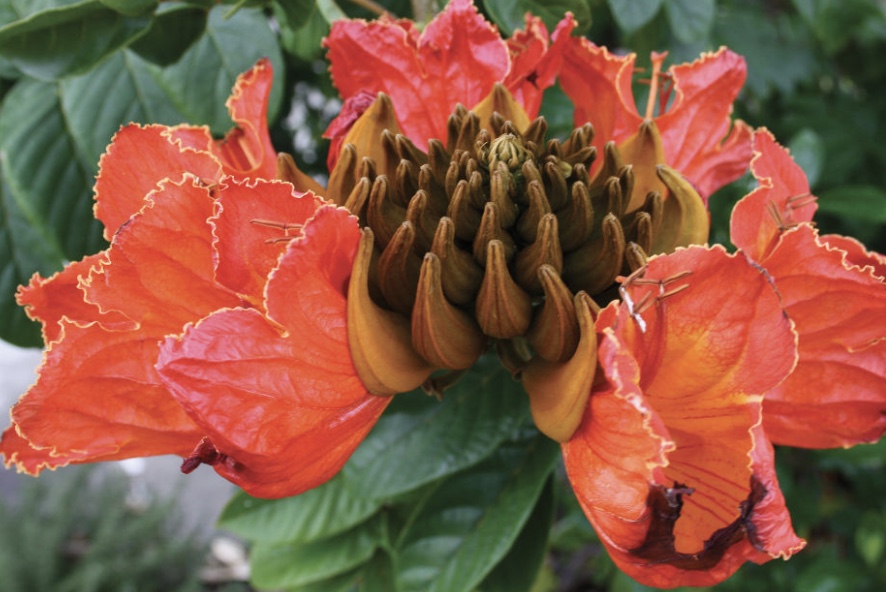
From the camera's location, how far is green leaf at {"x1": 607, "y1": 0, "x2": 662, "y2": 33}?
89 centimetres

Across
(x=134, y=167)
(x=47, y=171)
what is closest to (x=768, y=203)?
(x=134, y=167)

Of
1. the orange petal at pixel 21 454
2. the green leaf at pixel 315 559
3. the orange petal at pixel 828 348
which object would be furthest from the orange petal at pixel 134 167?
the green leaf at pixel 315 559

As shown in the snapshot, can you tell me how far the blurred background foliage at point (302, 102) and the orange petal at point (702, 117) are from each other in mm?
144

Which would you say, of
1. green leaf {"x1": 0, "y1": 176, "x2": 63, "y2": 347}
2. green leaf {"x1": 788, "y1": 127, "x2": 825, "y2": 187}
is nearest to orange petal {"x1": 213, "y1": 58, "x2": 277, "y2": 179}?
green leaf {"x1": 0, "y1": 176, "x2": 63, "y2": 347}

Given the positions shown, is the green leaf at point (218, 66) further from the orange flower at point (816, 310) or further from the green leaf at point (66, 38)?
the orange flower at point (816, 310)

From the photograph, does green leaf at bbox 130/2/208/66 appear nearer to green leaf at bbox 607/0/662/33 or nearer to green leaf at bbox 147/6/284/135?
green leaf at bbox 147/6/284/135

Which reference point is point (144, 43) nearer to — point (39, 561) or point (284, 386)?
point (284, 386)

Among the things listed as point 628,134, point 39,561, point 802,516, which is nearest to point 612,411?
Result: point 628,134

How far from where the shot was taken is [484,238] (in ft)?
1.68

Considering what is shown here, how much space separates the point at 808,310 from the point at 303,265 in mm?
310

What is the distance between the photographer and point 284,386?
1.48ft

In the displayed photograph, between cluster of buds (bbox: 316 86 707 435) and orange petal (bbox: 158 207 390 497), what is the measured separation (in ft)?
0.05

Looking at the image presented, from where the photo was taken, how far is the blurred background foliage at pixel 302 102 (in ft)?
2.22

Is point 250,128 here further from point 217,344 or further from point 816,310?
point 816,310
